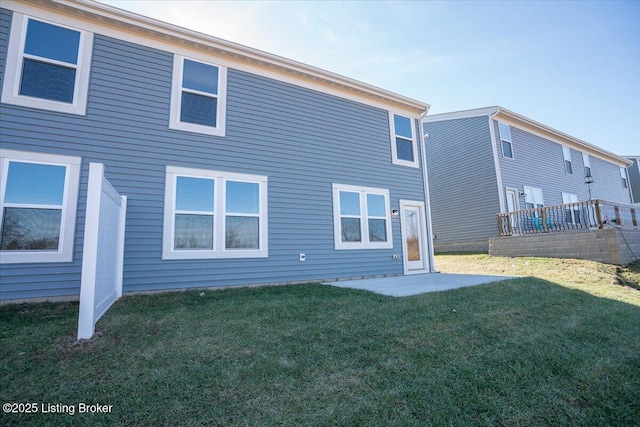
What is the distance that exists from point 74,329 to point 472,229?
14.2 meters

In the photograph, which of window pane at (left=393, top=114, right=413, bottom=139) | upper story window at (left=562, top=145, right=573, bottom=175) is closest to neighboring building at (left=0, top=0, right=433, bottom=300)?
window pane at (left=393, top=114, right=413, bottom=139)

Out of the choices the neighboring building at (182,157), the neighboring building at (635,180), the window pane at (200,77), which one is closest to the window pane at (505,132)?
the neighboring building at (182,157)

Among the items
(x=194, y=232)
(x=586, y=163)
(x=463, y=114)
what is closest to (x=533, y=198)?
(x=463, y=114)

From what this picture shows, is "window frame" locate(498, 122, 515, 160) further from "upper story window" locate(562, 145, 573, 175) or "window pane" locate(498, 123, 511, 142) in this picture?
"upper story window" locate(562, 145, 573, 175)

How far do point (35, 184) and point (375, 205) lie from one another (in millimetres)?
7110

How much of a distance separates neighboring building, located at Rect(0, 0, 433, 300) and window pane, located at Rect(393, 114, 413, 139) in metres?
0.88

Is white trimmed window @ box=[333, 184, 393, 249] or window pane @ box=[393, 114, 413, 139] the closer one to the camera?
white trimmed window @ box=[333, 184, 393, 249]

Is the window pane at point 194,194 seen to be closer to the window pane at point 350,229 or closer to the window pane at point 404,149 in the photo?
the window pane at point 350,229

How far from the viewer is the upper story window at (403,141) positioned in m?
9.11

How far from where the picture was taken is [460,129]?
14.4 meters

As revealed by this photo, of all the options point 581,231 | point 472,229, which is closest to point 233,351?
point 581,231

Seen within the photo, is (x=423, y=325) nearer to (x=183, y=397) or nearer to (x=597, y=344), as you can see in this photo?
(x=597, y=344)

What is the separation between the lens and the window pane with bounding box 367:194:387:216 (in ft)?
27.3

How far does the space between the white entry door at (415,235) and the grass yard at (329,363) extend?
416 centimetres
